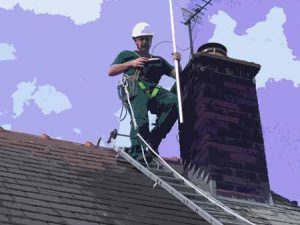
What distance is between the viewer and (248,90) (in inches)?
319

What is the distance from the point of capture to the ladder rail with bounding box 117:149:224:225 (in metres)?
5.82

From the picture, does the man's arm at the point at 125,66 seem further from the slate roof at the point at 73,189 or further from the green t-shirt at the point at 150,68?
the slate roof at the point at 73,189

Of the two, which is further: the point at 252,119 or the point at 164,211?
the point at 252,119

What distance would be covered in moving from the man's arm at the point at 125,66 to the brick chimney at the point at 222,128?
2.00 feet

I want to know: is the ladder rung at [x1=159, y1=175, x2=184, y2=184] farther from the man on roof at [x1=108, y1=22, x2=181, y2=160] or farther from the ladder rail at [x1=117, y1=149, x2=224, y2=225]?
the man on roof at [x1=108, y1=22, x2=181, y2=160]

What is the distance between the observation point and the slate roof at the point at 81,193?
5.06 m

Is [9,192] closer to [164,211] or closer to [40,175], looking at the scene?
[40,175]

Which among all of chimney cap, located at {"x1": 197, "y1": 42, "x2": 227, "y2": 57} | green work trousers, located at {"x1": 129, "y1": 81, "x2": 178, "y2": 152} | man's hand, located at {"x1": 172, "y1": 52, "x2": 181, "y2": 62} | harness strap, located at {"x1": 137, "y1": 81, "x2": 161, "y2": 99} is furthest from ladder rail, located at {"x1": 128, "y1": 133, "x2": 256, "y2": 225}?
chimney cap, located at {"x1": 197, "y1": 42, "x2": 227, "y2": 57}

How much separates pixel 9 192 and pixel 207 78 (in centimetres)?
341

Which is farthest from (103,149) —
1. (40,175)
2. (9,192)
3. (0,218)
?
(0,218)

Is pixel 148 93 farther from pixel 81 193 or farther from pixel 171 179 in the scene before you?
pixel 81 193

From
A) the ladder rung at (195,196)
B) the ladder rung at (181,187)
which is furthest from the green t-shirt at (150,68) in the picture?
the ladder rung at (195,196)

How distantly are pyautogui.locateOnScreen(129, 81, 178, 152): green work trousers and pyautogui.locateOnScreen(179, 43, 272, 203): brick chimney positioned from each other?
19cm

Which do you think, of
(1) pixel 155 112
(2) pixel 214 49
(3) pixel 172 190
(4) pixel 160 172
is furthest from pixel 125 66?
Result: (3) pixel 172 190
